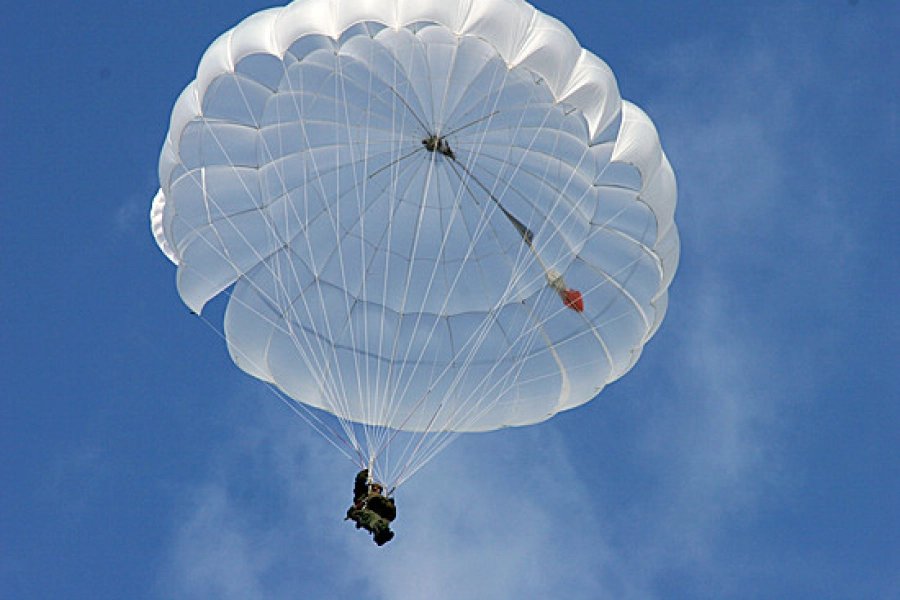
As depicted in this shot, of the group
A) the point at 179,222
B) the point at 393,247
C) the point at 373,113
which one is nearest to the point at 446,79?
the point at 373,113

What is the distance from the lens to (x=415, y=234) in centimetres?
2339

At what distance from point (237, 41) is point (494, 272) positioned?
5272mm

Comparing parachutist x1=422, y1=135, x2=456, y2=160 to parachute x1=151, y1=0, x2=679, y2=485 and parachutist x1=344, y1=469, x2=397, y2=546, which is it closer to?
parachute x1=151, y1=0, x2=679, y2=485

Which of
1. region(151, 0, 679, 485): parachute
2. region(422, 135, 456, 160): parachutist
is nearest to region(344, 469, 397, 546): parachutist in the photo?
region(151, 0, 679, 485): parachute

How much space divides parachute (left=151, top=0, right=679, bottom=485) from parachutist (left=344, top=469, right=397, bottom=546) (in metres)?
0.91

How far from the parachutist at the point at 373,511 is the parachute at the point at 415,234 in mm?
908

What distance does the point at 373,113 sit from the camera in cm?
2242

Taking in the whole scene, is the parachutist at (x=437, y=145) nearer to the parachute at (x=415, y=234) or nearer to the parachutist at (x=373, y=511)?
the parachute at (x=415, y=234)

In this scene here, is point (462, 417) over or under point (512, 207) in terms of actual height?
under

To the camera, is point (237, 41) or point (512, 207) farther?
point (512, 207)

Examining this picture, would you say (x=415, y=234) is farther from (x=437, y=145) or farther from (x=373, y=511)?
(x=373, y=511)

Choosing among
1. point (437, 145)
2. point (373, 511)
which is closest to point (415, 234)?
point (437, 145)

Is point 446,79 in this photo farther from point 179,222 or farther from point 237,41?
point 179,222

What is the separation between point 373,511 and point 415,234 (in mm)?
4824
